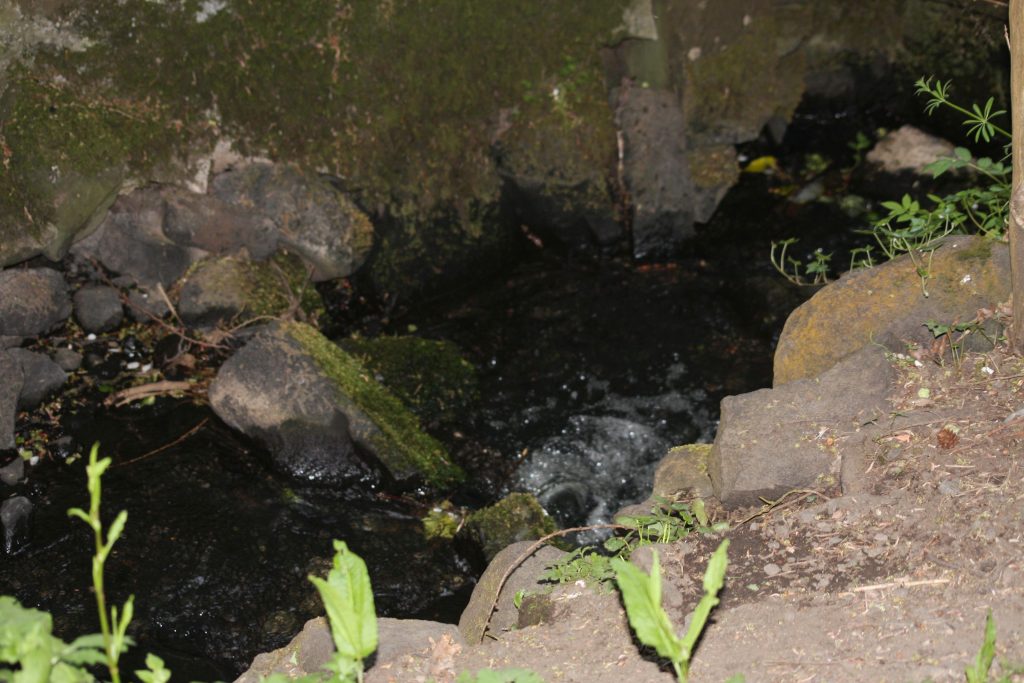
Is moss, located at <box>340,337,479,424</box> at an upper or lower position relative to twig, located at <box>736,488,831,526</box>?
lower

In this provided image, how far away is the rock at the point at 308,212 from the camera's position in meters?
5.95

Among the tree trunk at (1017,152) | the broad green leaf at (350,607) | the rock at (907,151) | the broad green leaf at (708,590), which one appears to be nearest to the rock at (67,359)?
the broad green leaf at (350,607)

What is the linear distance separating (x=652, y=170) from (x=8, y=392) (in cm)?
453

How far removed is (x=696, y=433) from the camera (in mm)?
5152

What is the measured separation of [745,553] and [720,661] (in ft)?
1.86

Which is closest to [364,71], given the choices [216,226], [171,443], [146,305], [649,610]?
[216,226]

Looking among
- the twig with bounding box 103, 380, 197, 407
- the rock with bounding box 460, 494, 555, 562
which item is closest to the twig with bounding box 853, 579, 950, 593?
the rock with bounding box 460, 494, 555, 562

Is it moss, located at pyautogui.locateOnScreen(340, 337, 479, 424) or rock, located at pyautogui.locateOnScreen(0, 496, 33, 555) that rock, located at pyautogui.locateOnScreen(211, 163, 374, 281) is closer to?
moss, located at pyautogui.locateOnScreen(340, 337, 479, 424)

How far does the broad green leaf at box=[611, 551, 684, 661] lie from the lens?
6.13 ft

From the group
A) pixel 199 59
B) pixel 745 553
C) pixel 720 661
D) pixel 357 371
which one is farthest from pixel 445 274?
pixel 720 661

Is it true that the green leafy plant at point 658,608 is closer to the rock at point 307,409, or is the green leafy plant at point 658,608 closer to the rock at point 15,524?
the rock at point 307,409

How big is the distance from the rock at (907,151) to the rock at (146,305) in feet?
18.4

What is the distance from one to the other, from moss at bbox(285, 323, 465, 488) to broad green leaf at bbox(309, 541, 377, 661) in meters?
2.80

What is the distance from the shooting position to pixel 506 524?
4.31m
